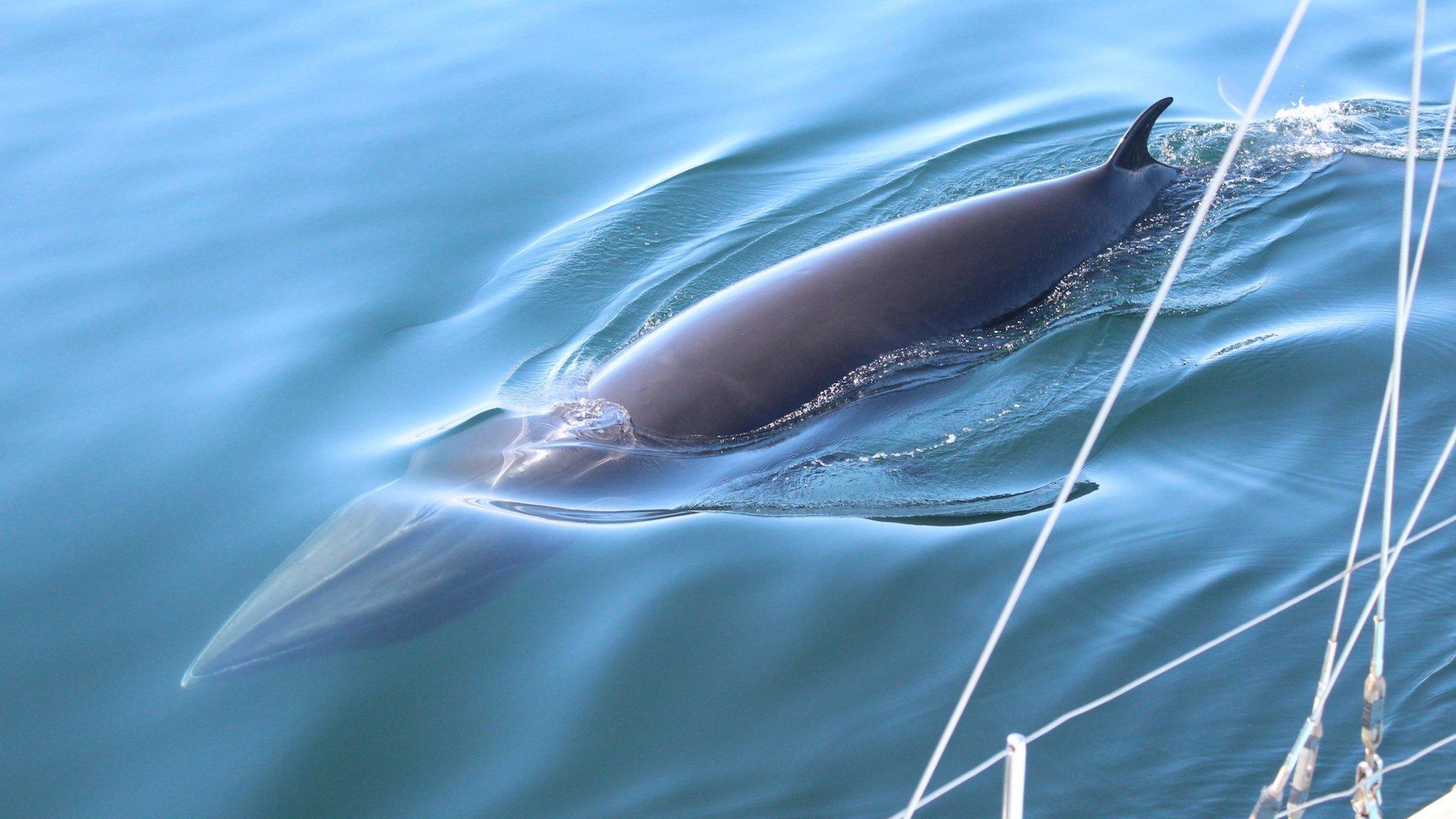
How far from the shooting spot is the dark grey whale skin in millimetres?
7113

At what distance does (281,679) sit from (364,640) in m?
0.39

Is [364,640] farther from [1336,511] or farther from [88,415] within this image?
[1336,511]

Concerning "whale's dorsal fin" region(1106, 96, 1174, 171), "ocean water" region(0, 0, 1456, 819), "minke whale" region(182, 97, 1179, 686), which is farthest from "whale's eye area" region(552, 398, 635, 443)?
"whale's dorsal fin" region(1106, 96, 1174, 171)

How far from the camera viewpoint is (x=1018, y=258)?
810 centimetres

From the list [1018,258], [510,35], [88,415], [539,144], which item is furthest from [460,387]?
[510,35]

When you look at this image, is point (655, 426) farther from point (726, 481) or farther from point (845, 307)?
point (845, 307)

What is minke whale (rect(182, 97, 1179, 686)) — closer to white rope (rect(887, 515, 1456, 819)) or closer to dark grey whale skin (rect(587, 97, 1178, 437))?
dark grey whale skin (rect(587, 97, 1178, 437))

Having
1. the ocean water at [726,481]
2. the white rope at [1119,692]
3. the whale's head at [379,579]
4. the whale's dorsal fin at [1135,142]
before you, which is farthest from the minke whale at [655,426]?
the white rope at [1119,692]

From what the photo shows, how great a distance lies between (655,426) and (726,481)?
54 cm

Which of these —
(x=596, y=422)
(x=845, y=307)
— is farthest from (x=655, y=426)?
(x=845, y=307)

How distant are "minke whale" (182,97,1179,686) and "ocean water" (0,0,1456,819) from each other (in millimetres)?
177

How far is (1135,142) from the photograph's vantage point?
9.09 m

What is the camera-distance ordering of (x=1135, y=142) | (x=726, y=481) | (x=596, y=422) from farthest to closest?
1. (x=1135, y=142)
2. (x=596, y=422)
3. (x=726, y=481)

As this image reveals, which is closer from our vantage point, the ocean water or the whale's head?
the ocean water
